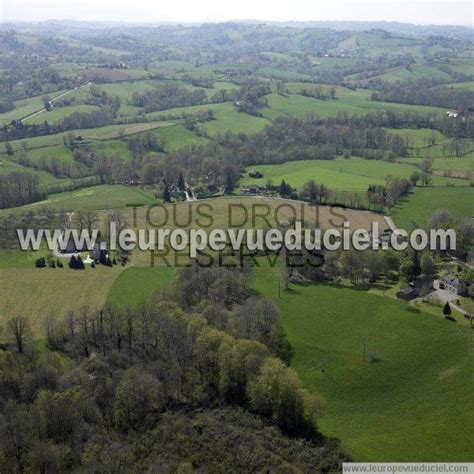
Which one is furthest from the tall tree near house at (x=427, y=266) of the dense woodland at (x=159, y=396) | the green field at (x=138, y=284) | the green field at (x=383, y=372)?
the green field at (x=138, y=284)

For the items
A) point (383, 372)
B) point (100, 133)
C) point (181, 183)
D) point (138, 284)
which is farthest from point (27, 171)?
point (383, 372)

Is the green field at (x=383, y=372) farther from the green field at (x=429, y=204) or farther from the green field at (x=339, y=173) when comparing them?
the green field at (x=339, y=173)

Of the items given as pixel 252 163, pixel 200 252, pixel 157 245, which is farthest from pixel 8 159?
pixel 200 252

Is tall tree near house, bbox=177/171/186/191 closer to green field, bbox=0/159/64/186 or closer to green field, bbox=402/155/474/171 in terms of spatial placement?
green field, bbox=0/159/64/186

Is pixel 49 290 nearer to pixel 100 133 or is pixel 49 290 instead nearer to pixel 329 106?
pixel 100 133

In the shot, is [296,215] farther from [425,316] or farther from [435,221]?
[425,316]

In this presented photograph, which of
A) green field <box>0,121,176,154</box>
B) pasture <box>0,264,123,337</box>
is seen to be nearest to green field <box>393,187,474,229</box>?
pasture <box>0,264,123,337</box>
